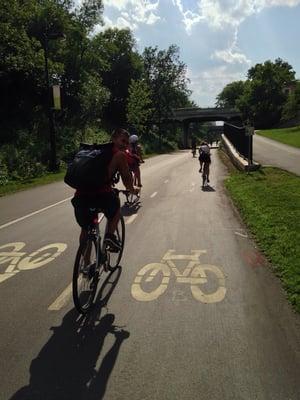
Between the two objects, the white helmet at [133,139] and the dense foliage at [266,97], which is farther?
the dense foliage at [266,97]

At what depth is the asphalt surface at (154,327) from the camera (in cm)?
418

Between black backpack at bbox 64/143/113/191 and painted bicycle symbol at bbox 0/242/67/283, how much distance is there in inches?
84.1

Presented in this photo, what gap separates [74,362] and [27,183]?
1985 cm

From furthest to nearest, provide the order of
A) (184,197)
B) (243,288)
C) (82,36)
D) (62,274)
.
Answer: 1. (82,36)
2. (184,197)
3. (62,274)
4. (243,288)

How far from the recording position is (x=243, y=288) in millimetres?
6777

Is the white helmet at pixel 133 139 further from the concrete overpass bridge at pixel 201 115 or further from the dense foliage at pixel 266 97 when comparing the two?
the dense foliage at pixel 266 97

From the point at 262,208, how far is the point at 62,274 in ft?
22.2

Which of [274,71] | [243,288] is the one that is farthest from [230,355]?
[274,71]

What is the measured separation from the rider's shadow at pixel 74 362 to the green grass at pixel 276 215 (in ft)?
7.35

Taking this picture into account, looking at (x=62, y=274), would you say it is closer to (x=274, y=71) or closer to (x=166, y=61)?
(x=166, y=61)

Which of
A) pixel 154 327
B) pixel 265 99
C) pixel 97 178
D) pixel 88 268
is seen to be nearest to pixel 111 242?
pixel 88 268

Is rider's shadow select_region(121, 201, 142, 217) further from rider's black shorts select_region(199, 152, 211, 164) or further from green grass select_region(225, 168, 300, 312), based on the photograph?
rider's black shorts select_region(199, 152, 211, 164)

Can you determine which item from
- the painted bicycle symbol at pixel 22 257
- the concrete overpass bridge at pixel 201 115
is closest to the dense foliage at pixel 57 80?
the painted bicycle symbol at pixel 22 257

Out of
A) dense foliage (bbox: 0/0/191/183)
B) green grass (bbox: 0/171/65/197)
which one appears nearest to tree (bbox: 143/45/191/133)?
dense foliage (bbox: 0/0/191/183)
